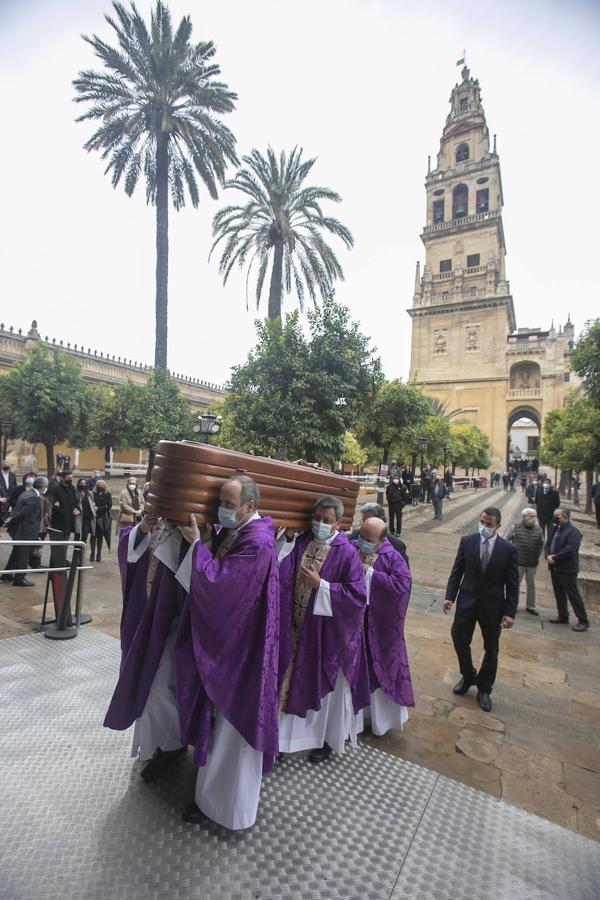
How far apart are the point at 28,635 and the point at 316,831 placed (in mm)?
3714

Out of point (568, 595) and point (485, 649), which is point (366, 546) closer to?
point (485, 649)

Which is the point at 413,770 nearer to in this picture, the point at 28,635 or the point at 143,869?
the point at 143,869

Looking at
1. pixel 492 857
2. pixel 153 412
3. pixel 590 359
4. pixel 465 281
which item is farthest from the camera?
pixel 465 281

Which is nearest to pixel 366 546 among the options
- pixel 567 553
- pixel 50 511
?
pixel 567 553

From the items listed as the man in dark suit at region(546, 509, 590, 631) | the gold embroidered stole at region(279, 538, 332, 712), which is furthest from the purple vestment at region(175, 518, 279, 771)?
the man in dark suit at region(546, 509, 590, 631)

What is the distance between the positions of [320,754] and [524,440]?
310 ft

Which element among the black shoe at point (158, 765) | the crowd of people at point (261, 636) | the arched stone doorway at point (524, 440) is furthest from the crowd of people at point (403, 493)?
Answer: the arched stone doorway at point (524, 440)

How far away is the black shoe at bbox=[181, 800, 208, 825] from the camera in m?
2.33

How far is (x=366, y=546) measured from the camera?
346 cm

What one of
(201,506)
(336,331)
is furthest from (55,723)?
(336,331)

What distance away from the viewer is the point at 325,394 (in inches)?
495

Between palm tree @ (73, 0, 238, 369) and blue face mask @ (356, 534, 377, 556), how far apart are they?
19.1 meters

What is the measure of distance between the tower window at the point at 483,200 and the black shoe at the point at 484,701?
6850 cm

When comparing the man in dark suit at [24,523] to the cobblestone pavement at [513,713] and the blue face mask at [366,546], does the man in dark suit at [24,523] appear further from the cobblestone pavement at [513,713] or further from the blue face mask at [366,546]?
the blue face mask at [366,546]
